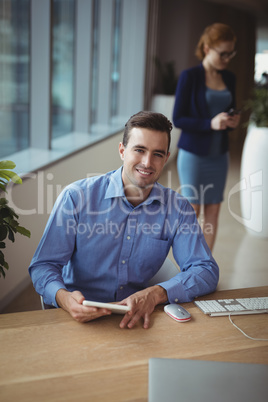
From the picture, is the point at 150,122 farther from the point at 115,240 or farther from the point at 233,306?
the point at 233,306

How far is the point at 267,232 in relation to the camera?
14.9ft

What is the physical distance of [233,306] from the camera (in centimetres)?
143

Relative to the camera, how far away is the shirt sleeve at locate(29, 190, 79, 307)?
1.55 m

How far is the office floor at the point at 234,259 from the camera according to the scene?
10.1 ft

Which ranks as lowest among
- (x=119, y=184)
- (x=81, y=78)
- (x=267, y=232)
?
(x=267, y=232)

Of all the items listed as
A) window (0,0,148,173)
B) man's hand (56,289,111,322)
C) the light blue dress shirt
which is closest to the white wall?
window (0,0,148,173)

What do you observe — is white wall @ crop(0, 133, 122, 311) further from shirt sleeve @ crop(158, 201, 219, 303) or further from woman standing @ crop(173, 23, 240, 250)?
shirt sleeve @ crop(158, 201, 219, 303)

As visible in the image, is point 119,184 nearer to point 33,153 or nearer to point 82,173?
point 33,153

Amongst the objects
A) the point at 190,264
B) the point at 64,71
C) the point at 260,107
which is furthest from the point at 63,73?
the point at 190,264

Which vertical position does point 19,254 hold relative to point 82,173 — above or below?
below

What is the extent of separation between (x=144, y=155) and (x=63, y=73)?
401cm

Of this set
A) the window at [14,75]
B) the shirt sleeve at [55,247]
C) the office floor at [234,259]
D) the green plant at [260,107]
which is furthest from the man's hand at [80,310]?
the green plant at [260,107]

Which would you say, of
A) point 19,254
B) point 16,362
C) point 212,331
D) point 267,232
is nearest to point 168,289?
point 212,331

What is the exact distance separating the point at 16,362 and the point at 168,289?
1.93 feet
